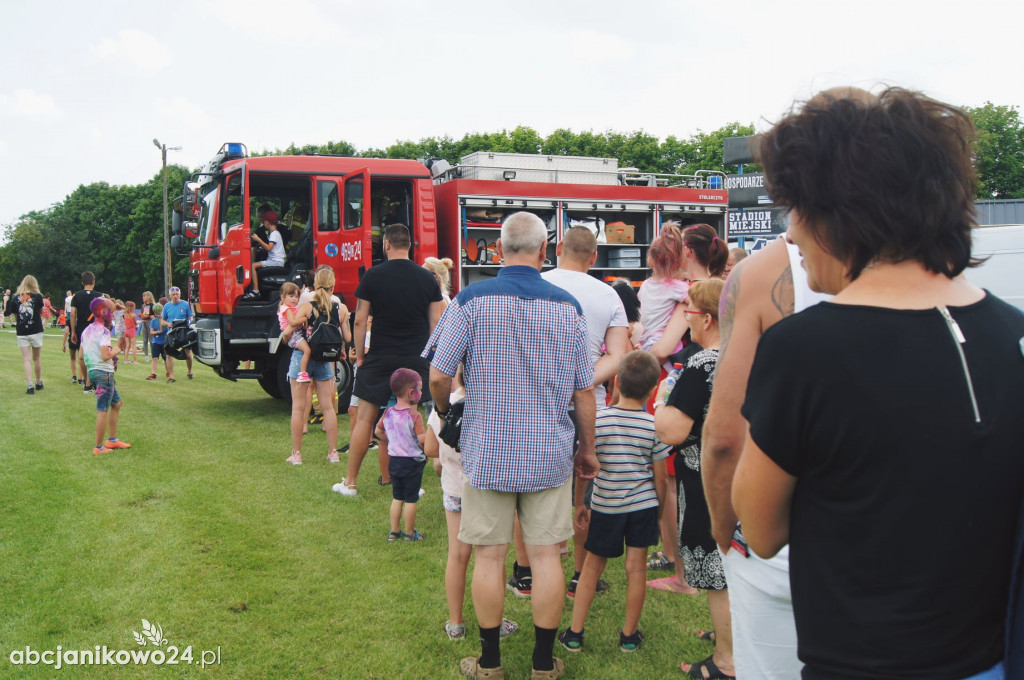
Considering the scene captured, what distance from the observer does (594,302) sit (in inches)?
163

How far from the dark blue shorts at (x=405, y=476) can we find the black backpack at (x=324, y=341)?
2.50 meters

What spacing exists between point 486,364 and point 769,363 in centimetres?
206

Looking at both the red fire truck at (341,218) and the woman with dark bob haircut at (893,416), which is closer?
the woman with dark bob haircut at (893,416)

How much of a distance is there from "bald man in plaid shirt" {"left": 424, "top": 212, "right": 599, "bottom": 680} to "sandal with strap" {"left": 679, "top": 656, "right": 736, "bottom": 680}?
615mm

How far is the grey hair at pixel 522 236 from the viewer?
11.2 ft

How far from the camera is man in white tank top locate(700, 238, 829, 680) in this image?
1.71 meters

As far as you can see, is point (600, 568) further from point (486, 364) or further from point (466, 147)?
point (466, 147)

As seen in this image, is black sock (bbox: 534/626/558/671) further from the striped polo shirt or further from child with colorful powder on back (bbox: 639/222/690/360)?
child with colorful powder on back (bbox: 639/222/690/360)

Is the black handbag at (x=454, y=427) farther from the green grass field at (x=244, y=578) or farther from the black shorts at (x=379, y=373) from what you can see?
the black shorts at (x=379, y=373)

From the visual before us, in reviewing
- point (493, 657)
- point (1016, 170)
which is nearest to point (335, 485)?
point (493, 657)

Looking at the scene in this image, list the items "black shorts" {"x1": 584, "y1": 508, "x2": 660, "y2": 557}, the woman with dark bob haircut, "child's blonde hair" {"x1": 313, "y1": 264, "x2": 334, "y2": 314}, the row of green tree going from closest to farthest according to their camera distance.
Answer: the woman with dark bob haircut < "black shorts" {"x1": 584, "y1": 508, "x2": 660, "y2": 557} < "child's blonde hair" {"x1": 313, "y1": 264, "x2": 334, "y2": 314} < the row of green tree

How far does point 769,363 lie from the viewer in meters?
1.29

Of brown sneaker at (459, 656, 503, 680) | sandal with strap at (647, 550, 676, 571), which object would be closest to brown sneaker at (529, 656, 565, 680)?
brown sneaker at (459, 656, 503, 680)

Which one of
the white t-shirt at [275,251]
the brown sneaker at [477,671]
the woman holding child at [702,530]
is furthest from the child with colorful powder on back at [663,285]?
the white t-shirt at [275,251]
